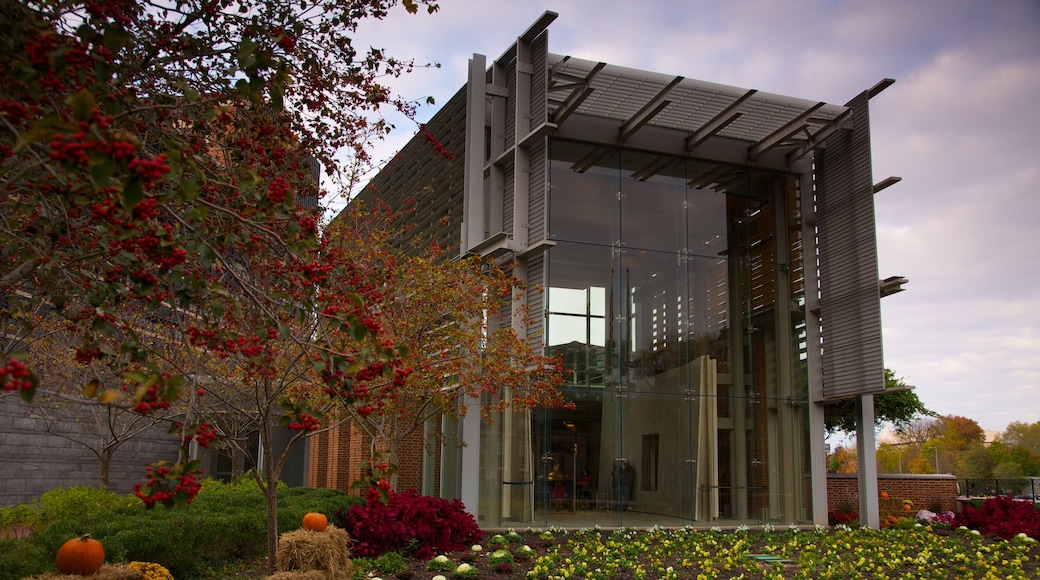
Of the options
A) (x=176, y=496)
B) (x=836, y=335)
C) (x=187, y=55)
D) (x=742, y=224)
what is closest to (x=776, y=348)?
(x=836, y=335)

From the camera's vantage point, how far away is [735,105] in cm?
1492

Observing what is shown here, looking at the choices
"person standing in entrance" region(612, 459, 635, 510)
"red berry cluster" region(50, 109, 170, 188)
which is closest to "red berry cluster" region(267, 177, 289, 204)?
"red berry cluster" region(50, 109, 170, 188)

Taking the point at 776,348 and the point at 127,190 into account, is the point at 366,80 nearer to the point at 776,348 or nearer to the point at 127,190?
the point at 127,190

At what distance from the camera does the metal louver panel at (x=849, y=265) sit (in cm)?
1570

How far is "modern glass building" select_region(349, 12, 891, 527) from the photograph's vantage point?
14.7 meters

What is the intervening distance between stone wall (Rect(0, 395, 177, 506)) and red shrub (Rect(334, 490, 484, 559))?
35.8 ft

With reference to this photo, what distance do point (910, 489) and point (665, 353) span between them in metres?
6.92

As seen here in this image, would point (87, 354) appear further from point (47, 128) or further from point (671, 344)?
point (671, 344)

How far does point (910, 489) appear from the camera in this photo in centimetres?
1833

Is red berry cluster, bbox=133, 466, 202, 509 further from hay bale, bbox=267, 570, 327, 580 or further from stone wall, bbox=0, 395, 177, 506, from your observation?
stone wall, bbox=0, 395, 177, 506

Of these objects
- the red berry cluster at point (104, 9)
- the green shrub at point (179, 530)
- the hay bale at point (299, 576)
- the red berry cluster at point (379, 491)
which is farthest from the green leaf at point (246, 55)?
the hay bale at point (299, 576)

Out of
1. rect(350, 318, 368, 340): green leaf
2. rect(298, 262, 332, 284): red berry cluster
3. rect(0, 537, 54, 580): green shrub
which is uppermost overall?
rect(298, 262, 332, 284): red berry cluster

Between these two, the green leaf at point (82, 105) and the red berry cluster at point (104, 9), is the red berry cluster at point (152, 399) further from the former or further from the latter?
the red berry cluster at point (104, 9)

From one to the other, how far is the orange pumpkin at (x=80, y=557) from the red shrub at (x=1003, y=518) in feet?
44.1
